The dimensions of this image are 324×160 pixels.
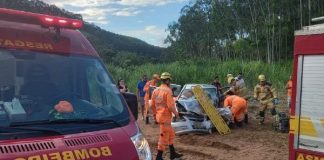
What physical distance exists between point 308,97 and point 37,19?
262 centimetres

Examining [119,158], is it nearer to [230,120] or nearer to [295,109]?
[295,109]

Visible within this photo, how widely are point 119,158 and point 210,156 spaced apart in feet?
23.8

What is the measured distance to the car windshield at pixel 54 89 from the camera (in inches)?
138

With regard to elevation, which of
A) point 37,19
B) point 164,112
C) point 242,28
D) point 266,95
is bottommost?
point 266,95

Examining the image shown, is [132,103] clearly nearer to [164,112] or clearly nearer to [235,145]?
[164,112]

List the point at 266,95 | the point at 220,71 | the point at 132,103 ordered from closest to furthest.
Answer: the point at 132,103 < the point at 266,95 < the point at 220,71

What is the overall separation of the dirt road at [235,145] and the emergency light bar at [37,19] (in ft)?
21.6

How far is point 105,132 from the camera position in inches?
139

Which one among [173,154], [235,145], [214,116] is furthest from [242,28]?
[173,154]

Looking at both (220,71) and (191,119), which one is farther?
(220,71)

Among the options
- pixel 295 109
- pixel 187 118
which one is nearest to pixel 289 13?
pixel 187 118

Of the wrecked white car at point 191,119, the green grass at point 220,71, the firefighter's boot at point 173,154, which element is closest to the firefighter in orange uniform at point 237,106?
the wrecked white car at point 191,119

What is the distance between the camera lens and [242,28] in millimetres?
52875

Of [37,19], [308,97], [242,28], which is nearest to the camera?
[37,19]
